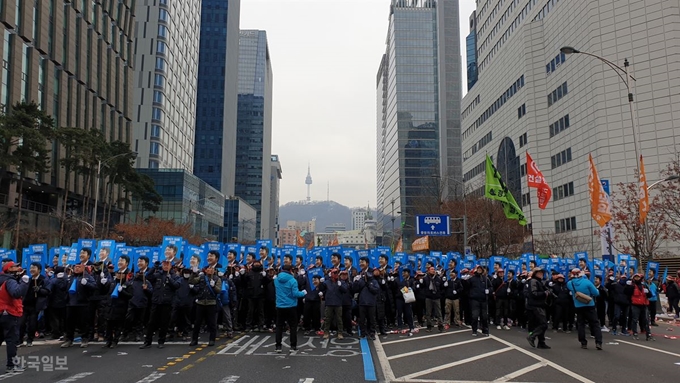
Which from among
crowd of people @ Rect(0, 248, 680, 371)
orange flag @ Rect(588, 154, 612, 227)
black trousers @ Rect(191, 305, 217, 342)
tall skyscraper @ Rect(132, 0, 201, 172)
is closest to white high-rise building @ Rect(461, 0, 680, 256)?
orange flag @ Rect(588, 154, 612, 227)

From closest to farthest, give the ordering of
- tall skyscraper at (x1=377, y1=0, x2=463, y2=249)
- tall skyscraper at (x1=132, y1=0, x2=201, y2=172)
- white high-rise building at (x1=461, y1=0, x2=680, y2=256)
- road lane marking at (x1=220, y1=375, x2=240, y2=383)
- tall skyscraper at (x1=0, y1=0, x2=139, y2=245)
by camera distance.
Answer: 1. road lane marking at (x1=220, y1=375, x2=240, y2=383)
2. tall skyscraper at (x1=0, y1=0, x2=139, y2=245)
3. white high-rise building at (x1=461, y1=0, x2=680, y2=256)
4. tall skyscraper at (x1=132, y1=0, x2=201, y2=172)
5. tall skyscraper at (x1=377, y1=0, x2=463, y2=249)

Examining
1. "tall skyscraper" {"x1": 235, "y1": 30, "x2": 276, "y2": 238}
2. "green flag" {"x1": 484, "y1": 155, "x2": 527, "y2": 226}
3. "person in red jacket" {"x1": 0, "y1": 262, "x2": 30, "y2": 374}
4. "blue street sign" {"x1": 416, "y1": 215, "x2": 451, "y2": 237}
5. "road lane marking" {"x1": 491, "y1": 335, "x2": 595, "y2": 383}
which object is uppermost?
"tall skyscraper" {"x1": 235, "y1": 30, "x2": 276, "y2": 238}

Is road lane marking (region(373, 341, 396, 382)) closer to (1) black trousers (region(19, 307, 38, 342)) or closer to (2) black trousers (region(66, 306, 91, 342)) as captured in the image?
(2) black trousers (region(66, 306, 91, 342))

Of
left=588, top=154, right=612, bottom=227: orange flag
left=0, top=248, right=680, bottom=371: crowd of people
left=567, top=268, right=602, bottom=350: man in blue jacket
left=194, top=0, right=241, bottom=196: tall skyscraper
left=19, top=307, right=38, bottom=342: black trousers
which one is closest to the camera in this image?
left=0, top=248, right=680, bottom=371: crowd of people

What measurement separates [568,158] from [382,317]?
4556 cm

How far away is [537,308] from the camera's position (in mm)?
11570

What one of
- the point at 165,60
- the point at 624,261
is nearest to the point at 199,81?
the point at 165,60

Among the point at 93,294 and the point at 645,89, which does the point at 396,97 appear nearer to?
the point at 645,89

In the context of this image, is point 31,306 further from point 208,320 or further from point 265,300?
point 265,300

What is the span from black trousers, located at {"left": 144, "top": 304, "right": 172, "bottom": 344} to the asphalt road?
1.03 ft

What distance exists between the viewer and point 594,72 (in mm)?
46688

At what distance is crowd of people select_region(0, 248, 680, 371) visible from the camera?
1088 centimetres

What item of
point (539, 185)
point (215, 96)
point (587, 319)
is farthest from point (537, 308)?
point (215, 96)

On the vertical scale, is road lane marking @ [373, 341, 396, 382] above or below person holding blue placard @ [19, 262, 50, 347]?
below
